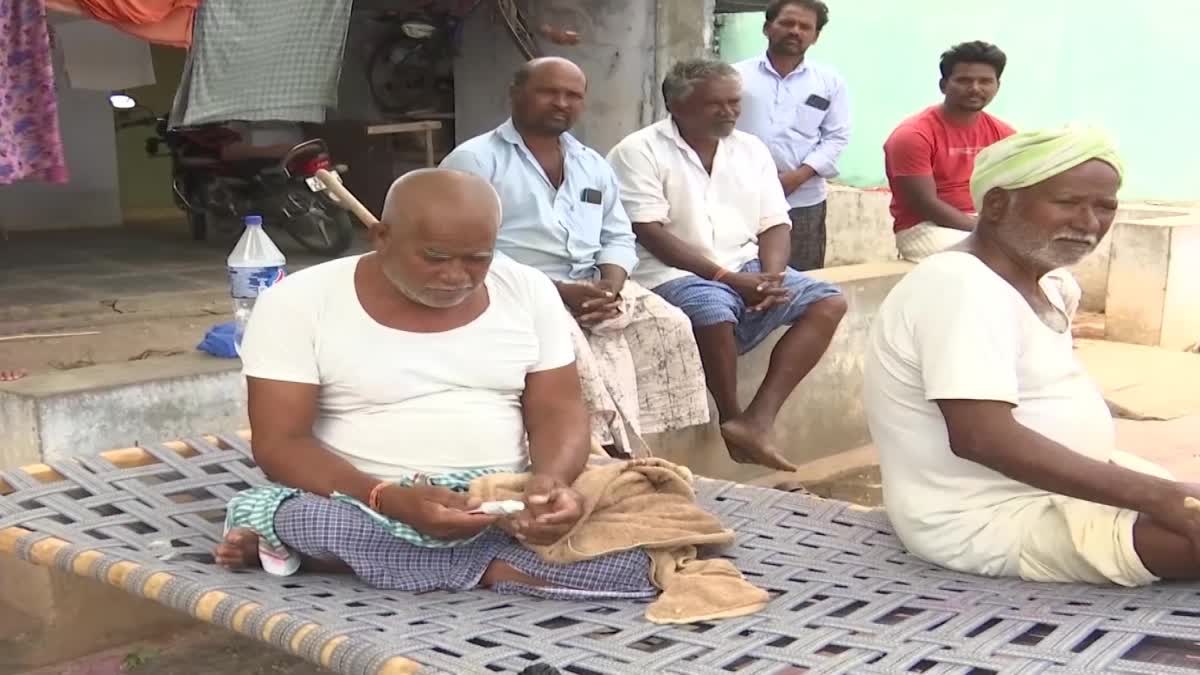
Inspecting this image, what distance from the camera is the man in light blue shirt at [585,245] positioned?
396 cm

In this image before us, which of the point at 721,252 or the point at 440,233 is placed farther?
the point at 721,252

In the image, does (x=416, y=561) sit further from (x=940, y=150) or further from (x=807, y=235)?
(x=807, y=235)

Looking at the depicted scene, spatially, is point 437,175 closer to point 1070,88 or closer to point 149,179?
point 1070,88

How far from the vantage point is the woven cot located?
204 centimetres

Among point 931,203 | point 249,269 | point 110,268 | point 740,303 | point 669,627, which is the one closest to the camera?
point 669,627

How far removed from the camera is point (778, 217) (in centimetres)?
468

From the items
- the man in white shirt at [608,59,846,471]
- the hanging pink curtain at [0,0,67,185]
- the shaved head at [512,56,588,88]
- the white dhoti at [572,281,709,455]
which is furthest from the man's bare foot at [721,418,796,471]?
the hanging pink curtain at [0,0,67,185]

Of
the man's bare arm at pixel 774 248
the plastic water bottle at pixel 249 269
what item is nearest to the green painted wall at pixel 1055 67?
the man's bare arm at pixel 774 248

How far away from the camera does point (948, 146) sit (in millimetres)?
5113

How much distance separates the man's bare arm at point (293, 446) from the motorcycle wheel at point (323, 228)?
17.6ft

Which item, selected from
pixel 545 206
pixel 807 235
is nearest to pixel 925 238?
pixel 807 235

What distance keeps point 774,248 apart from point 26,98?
319 centimetres

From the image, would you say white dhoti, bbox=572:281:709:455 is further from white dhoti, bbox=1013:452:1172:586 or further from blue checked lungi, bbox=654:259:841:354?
white dhoti, bbox=1013:452:1172:586

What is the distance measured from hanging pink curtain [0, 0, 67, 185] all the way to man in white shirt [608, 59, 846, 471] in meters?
2.47
